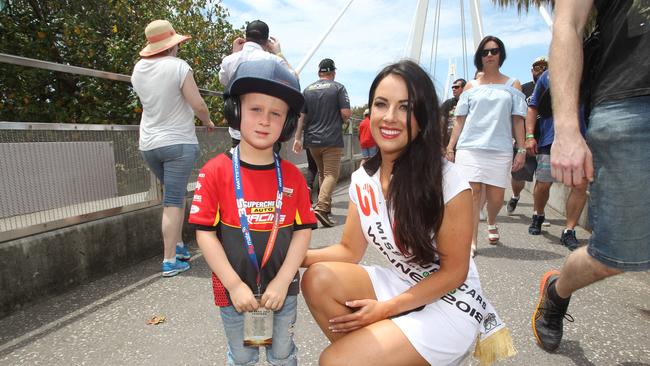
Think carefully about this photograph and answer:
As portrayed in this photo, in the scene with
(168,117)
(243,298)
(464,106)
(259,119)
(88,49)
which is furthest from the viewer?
(88,49)

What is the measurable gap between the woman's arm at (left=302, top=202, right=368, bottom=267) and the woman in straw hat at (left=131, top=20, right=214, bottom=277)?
1821mm

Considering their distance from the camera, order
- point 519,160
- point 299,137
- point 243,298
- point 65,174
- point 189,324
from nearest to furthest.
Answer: point 243,298, point 189,324, point 65,174, point 519,160, point 299,137

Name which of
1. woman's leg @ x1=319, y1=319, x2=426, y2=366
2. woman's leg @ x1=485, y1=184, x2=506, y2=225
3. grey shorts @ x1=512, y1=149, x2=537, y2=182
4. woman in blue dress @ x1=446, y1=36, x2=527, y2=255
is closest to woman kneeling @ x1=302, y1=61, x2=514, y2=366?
woman's leg @ x1=319, y1=319, x2=426, y2=366

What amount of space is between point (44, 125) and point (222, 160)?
210cm

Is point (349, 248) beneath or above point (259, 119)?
beneath

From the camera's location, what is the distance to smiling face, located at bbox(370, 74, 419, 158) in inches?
66.5

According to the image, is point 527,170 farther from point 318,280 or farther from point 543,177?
point 318,280

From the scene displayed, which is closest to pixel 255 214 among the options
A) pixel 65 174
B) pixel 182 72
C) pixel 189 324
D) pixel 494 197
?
pixel 189 324

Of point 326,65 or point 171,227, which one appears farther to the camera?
point 326,65

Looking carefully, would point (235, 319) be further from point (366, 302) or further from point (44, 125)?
point (44, 125)

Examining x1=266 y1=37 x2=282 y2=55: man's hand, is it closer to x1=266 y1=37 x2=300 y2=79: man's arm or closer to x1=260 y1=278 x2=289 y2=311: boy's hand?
x1=266 y1=37 x2=300 y2=79: man's arm

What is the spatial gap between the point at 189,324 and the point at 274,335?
111 centimetres

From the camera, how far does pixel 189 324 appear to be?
2.61 m

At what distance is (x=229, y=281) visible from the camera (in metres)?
1.54
